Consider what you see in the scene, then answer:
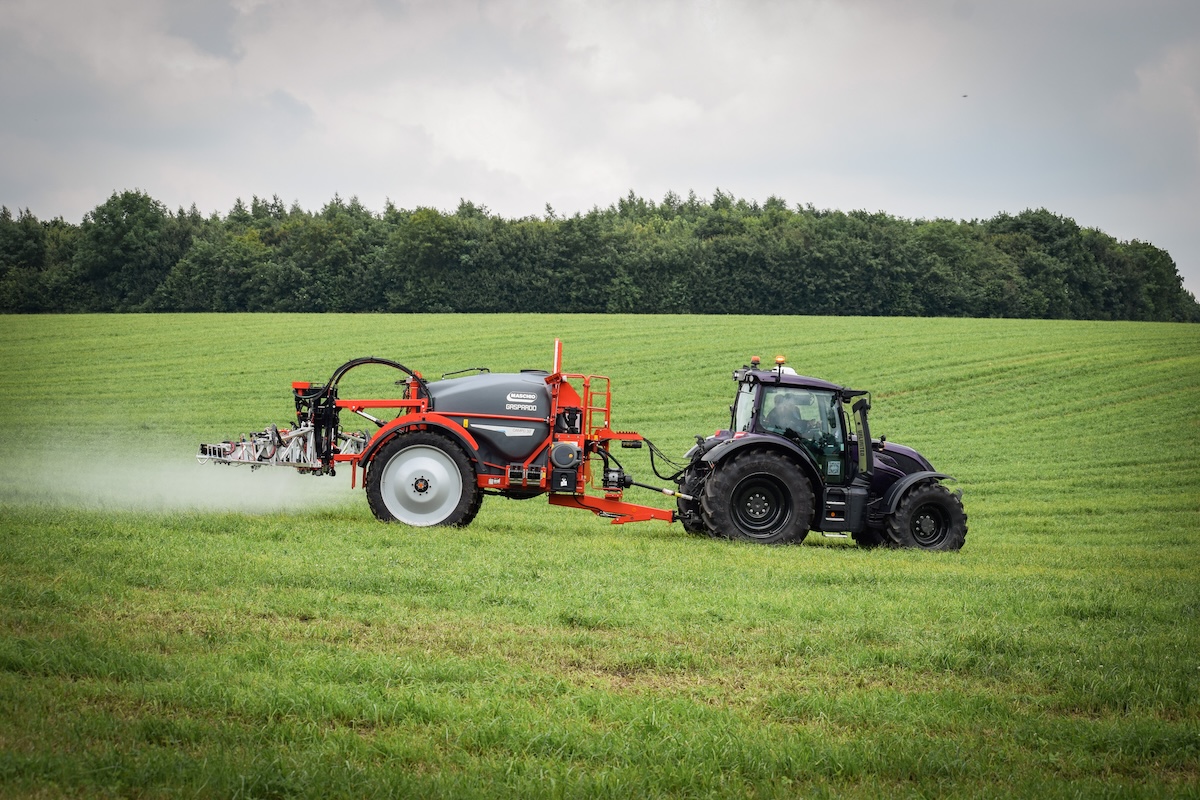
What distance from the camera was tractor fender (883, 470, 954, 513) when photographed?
570 inches

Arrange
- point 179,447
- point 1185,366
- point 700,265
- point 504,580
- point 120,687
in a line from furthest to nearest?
point 700,265, point 1185,366, point 179,447, point 504,580, point 120,687

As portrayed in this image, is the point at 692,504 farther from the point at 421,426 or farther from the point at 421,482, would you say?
the point at 421,426

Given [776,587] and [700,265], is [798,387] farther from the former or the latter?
[700,265]

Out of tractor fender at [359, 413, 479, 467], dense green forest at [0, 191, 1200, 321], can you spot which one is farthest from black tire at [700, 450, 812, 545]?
dense green forest at [0, 191, 1200, 321]

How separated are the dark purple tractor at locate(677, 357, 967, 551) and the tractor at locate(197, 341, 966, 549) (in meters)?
0.02

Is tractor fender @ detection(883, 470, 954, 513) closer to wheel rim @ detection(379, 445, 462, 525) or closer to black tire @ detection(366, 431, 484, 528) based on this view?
black tire @ detection(366, 431, 484, 528)

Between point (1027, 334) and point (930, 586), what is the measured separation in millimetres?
41935

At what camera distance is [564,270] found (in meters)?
74.1

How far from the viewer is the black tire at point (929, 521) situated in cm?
1445

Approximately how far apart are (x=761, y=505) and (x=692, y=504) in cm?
98

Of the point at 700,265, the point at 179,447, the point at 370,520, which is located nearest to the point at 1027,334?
the point at 700,265

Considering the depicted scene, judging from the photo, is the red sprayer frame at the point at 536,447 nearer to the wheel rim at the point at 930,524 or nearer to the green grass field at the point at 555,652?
the green grass field at the point at 555,652

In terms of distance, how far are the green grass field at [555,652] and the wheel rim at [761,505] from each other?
0.72 m

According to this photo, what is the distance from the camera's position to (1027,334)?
4928 centimetres
